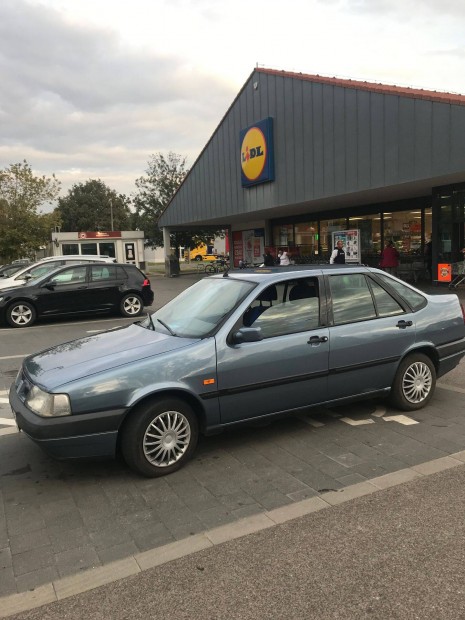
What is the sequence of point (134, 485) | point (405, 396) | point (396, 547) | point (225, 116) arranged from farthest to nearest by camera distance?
point (225, 116), point (405, 396), point (134, 485), point (396, 547)

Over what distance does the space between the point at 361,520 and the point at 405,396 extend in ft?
6.99

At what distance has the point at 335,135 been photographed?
647 inches

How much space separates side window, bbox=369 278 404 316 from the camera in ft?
15.7

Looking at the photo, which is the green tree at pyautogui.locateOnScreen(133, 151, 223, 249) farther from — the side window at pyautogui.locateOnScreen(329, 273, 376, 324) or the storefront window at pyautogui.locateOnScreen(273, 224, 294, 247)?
the side window at pyautogui.locateOnScreen(329, 273, 376, 324)

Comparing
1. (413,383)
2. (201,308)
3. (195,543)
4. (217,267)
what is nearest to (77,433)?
(195,543)

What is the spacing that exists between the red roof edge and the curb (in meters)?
11.5

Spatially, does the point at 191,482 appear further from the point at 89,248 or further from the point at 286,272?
the point at 89,248

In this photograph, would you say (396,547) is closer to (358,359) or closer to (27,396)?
(358,359)

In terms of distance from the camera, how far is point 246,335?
3.85m

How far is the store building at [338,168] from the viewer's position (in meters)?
13.7

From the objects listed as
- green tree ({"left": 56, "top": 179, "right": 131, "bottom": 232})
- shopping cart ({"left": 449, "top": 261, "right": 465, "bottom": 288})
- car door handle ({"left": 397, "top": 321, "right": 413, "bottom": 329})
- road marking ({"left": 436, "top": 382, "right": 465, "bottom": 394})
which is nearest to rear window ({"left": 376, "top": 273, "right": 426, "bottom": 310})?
car door handle ({"left": 397, "top": 321, "right": 413, "bottom": 329})

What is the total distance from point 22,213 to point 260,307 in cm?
2863

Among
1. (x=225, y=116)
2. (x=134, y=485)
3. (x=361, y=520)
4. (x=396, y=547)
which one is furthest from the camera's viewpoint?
(x=225, y=116)

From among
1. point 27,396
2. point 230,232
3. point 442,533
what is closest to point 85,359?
point 27,396
